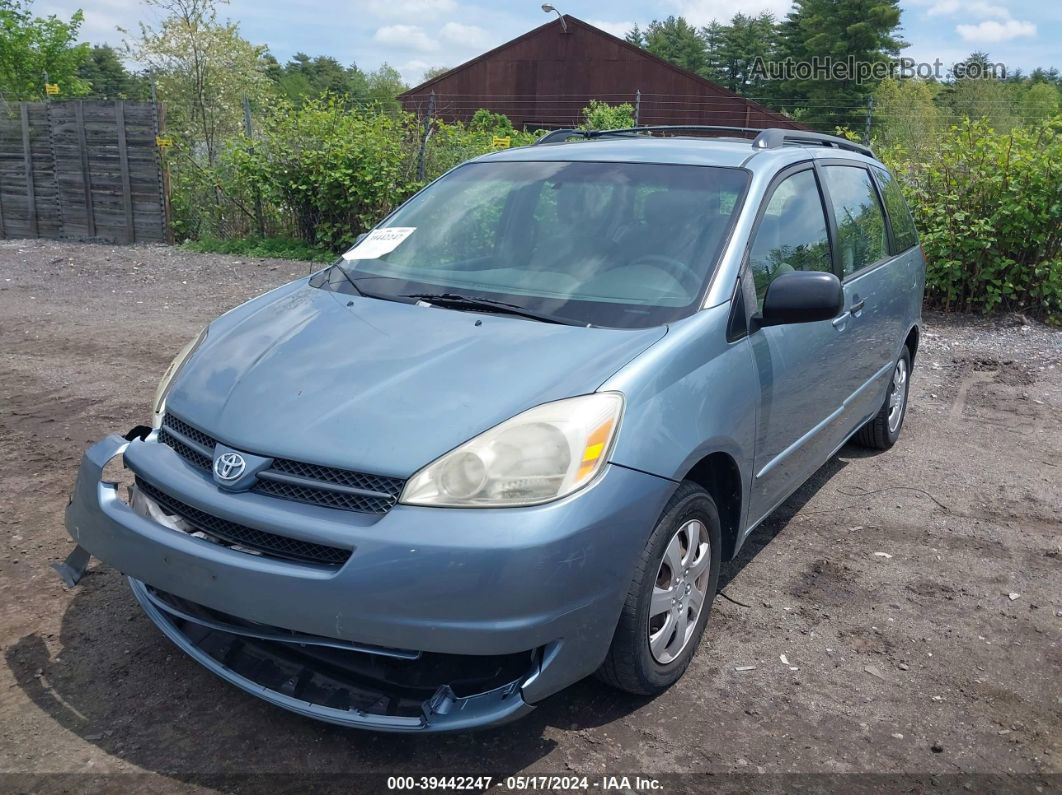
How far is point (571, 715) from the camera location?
9.53 feet

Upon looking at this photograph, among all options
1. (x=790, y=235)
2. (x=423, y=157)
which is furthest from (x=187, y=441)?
(x=423, y=157)

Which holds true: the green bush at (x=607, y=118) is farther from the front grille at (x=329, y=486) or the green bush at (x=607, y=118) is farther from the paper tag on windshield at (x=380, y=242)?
the front grille at (x=329, y=486)

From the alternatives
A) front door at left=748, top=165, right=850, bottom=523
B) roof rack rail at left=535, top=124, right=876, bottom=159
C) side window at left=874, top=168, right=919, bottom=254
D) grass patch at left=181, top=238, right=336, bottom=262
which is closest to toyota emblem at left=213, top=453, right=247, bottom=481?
front door at left=748, top=165, right=850, bottom=523

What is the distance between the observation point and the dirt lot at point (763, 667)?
2.69 metres

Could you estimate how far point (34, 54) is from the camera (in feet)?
88.8

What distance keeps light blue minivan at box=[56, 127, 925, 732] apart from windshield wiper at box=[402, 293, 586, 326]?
13mm

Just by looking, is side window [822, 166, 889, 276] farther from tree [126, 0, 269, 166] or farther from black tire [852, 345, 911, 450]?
tree [126, 0, 269, 166]

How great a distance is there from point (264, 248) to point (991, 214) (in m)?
8.97

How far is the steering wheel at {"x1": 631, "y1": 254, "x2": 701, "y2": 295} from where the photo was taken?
3.26 m

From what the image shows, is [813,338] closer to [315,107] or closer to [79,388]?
[79,388]

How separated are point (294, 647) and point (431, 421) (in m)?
0.80

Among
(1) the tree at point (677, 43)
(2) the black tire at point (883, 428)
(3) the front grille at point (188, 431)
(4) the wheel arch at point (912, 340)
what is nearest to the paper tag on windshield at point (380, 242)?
(3) the front grille at point (188, 431)

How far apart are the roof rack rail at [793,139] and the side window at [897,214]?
0.21m

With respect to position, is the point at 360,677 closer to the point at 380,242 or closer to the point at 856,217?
the point at 380,242
